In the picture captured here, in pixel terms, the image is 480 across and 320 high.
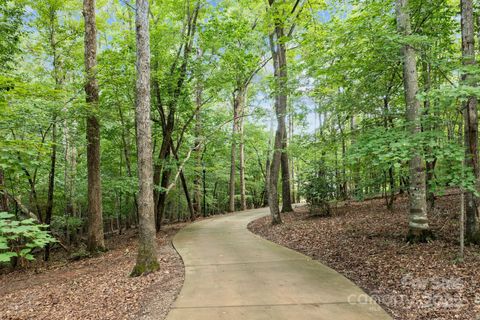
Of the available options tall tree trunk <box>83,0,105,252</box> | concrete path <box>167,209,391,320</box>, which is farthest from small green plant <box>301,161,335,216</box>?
tall tree trunk <box>83,0,105,252</box>

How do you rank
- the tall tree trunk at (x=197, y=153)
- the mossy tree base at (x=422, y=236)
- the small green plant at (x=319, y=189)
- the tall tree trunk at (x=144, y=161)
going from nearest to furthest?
the mossy tree base at (x=422, y=236), the tall tree trunk at (x=144, y=161), the small green plant at (x=319, y=189), the tall tree trunk at (x=197, y=153)

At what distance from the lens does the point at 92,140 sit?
9305mm

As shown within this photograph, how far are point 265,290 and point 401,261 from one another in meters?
2.57

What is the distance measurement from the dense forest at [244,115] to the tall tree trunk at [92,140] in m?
0.04

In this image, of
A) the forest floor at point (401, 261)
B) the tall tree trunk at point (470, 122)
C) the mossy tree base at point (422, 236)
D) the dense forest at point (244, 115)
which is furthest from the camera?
the mossy tree base at point (422, 236)

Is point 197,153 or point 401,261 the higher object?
point 197,153

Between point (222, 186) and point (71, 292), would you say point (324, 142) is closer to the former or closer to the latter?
point (71, 292)

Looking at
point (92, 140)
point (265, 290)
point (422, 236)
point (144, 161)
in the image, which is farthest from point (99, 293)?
point (422, 236)

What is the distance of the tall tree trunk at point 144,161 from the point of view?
598 centimetres

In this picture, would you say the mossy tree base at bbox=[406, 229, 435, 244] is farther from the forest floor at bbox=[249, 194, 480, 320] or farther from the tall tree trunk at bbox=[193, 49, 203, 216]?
the tall tree trunk at bbox=[193, 49, 203, 216]

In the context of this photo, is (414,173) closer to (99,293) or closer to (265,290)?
(265,290)

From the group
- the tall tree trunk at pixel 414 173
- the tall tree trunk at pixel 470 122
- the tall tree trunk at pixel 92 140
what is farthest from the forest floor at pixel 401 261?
the tall tree trunk at pixel 92 140

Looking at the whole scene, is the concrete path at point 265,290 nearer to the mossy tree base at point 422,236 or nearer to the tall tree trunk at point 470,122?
the mossy tree base at point 422,236

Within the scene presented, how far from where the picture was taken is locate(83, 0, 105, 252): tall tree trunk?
9.17m
